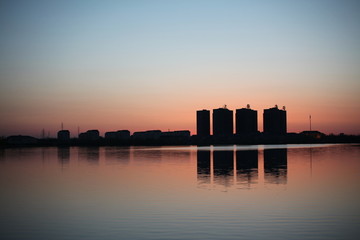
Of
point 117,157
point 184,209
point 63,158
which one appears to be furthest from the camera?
point 117,157

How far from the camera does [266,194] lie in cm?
3159

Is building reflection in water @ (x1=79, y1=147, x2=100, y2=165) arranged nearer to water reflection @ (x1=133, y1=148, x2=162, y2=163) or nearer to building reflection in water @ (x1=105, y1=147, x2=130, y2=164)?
building reflection in water @ (x1=105, y1=147, x2=130, y2=164)

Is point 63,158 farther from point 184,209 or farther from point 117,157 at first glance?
point 184,209

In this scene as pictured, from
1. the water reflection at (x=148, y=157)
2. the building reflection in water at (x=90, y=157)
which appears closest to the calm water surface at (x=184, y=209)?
the building reflection in water at (x=90, y=157)

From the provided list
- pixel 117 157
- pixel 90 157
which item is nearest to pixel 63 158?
pixel 90 157

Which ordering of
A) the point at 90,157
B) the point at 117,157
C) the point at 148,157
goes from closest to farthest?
the point at 148,157, the point at 117,157, the point at 90,157

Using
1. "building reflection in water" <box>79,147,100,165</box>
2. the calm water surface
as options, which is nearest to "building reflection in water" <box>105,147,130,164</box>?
"building reflection in water" <box>79,147,100,165</box>

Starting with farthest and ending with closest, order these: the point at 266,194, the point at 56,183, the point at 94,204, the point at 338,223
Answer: the point at 56,183, the point at 266,194, the point at 94,204, the point at 338,223

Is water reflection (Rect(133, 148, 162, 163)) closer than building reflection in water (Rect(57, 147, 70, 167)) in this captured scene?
No

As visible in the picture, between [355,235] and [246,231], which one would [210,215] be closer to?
[246,231]

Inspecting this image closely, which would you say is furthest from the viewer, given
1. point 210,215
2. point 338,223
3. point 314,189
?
point 314,189

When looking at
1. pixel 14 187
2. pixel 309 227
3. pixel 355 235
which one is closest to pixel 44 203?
pixel 14 187

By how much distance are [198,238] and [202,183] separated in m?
21.4

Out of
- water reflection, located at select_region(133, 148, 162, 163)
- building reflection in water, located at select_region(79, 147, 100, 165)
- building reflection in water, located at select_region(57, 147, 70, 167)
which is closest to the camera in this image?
building reflection in water, located at select_region(57, 147, 70, 167)
